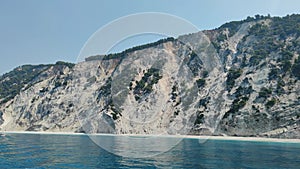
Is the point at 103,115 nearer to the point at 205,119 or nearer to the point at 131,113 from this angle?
the point at 131,113

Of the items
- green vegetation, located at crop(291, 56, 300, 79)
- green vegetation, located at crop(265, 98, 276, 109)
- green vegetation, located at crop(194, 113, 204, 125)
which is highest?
green vegetation, located at crop(291, 56, 300, 79)

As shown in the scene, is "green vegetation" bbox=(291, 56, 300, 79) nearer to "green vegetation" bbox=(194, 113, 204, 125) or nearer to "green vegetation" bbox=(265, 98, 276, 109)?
"green vegetation" bbox=(265, 98, 276, 109)

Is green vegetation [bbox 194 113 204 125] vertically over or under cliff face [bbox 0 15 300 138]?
under

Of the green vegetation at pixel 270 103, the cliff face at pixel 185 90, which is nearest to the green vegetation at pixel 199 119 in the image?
the cliff face at pixel 185 90

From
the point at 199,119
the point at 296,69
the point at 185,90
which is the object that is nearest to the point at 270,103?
the point at 296,69

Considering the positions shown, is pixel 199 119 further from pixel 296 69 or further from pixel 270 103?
pixel 296 69

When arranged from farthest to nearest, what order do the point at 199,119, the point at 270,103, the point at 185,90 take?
the point at 185,90
the point at 199,119
the point at 270,103

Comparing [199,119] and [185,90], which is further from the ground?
[185,90]

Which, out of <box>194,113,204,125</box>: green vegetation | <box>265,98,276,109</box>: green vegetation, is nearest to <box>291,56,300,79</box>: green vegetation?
<box>265,98,276,109</box>: green vegetation
